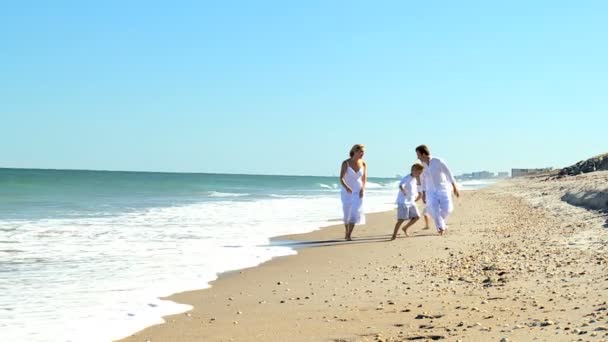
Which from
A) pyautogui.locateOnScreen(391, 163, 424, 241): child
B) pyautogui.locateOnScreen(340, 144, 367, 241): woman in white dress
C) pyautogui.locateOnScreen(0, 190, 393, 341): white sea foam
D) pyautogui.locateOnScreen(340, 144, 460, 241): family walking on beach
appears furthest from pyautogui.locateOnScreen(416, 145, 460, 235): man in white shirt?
pyautogui.locateOnScreen(0, 190, 393, 341): white sea foam

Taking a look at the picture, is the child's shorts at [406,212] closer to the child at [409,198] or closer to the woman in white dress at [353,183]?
the child at [409,198]

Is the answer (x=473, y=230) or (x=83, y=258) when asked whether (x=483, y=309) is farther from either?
(x=473, y=230)

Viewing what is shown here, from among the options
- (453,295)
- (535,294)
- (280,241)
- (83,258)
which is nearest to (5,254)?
(83,258)

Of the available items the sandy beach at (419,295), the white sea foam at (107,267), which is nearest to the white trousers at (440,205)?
the sandy beach at (419,295)

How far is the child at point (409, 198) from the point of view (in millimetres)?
11602

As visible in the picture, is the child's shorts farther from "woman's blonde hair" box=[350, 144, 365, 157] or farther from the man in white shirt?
"woman's blonde hair" box=[350, 144, 365, 157]

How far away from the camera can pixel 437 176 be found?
37.8ft

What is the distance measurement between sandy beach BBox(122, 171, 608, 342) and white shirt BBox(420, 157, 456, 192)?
6.24 feet

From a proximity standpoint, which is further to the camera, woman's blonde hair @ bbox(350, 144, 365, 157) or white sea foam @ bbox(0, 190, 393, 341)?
woman's blonde hair @ bbox(350, 144, 365, 157)

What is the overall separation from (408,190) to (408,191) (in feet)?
0.07

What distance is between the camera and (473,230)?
466 inches

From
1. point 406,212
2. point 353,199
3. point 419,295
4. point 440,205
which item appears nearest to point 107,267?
point 419,295

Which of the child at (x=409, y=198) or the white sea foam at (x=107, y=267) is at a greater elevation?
the child at (x=409, y=198)

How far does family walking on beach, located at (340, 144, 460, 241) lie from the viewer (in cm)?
1138
